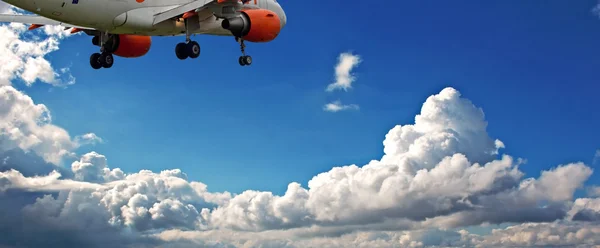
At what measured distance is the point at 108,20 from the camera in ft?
154

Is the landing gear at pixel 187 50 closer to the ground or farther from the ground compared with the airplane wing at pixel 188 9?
closer to the ground

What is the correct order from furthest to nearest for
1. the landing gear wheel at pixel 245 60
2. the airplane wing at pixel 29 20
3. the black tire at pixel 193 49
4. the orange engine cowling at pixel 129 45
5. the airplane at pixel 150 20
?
the orange engine cowling at pixel 129 45 < the airplane wing at pixel 29 20 < the landing gear wheel at pixel 245 60 < the black tire at pixel 193 49 < the airplane at pixel 150 20

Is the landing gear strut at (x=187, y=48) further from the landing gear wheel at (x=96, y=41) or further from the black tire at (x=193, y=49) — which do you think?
the landing gear wheel at (x=96, y=41)

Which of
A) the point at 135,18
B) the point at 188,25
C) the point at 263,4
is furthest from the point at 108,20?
the point at 263,4

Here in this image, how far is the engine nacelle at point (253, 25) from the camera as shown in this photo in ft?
161

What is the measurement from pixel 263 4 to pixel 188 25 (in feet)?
19.0

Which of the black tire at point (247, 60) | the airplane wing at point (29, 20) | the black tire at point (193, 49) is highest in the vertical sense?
the airplane wing at point (29, 20)

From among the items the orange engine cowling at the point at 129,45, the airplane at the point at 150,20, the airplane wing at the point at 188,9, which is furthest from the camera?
the orange engine cowling at the point at 129,45

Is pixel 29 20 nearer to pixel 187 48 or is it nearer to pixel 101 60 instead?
pixel 101 60

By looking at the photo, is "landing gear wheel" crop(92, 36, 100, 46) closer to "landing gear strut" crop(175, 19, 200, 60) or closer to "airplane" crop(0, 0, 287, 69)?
"airplane" crop(0, 0, 287, 69)

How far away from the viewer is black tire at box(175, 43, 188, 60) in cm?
5094

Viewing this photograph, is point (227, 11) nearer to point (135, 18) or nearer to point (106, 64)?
point (135, 18)

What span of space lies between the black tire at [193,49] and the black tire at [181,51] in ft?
1.67

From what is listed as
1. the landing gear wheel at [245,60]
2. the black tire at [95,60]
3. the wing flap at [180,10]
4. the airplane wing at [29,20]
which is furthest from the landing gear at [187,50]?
the airplane wing at [29,20]
